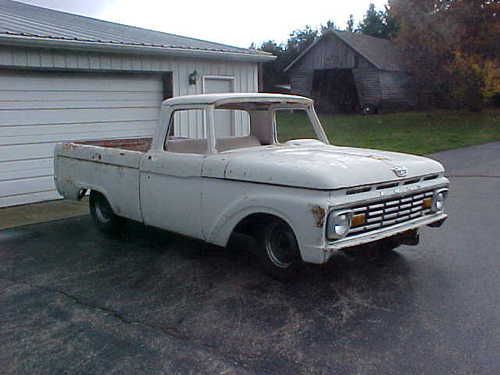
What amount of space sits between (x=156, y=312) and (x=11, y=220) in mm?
4276

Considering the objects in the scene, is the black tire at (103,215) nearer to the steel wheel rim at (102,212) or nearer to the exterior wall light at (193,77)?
the steel wheel rim at (102,212)

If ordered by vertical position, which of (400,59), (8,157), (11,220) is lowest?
(11,220)

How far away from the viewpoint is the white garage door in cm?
846

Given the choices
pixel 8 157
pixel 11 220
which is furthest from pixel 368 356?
pixel 8 157

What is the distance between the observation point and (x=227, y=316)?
4188 mm

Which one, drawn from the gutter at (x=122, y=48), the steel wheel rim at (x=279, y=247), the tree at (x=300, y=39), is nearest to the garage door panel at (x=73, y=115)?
the gutter at (x=122, y=48)

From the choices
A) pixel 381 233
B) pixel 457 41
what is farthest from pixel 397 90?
pixel 381 233

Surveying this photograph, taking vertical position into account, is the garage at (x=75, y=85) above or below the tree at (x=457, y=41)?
below

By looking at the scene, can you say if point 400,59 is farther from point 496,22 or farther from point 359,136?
point 359,136

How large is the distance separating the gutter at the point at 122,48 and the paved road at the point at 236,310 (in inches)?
125

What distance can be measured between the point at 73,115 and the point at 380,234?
6.46 m

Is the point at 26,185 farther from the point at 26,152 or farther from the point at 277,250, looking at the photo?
the point at 277,250

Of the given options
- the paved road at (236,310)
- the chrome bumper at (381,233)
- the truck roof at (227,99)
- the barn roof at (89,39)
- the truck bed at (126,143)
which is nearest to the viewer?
the paved road at (236,310)

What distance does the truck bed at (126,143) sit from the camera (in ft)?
23.7
